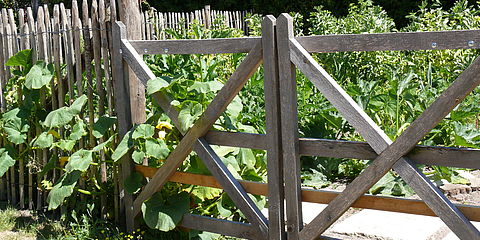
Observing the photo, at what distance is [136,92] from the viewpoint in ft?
14.5

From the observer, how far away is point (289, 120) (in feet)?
11.5

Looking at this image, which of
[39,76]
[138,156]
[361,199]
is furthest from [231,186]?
[39,76]

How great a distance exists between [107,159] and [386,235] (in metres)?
2.01

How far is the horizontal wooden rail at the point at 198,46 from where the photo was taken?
12.0ft

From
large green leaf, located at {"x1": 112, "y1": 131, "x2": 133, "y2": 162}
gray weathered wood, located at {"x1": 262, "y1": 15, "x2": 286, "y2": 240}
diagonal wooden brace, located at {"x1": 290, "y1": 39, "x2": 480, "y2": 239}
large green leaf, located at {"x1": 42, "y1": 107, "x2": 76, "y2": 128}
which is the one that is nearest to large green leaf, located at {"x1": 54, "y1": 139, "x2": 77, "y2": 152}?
large green leaf, located at {"x1": 42, "y1": 107, "x2": 76, "y2": 128}

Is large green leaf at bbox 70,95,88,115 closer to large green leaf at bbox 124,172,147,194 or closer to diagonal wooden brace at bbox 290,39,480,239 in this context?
large green leaf at bbox 124,172,147,194

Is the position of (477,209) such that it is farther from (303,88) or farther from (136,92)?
(303,88)

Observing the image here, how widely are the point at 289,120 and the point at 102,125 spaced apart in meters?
1.56

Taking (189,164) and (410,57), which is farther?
(410,57)

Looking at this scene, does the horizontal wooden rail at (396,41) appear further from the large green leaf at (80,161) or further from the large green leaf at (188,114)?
the large green leaf at (80,161)

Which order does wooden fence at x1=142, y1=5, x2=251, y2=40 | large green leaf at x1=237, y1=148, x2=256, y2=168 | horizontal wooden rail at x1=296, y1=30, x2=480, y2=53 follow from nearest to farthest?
1. horizontal wooden rail at x1=296, y1=30, x2=480, y2=53
2. large green leaf at x1=237, y1=148, x2=256, y2=168
3. wooden fence at x1=142, y1=5, x2=251, y2=40

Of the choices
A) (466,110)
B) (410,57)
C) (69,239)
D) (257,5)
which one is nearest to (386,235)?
(466,110)

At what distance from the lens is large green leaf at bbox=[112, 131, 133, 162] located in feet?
13.8

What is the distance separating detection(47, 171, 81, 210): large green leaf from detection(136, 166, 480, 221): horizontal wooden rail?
0.60 metres
